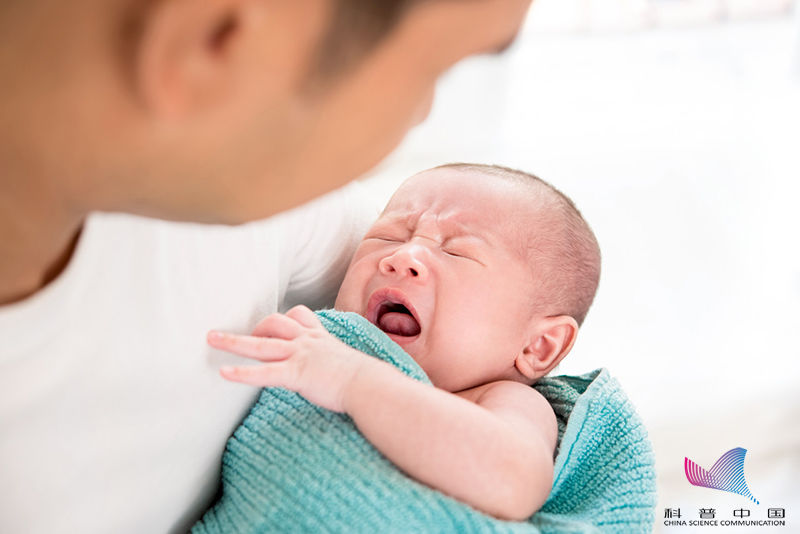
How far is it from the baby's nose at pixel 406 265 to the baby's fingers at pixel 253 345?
228mm

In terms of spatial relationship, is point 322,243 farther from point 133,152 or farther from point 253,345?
point 133,152

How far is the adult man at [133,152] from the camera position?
1.30 feet

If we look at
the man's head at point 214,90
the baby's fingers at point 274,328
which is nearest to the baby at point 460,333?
the baby's fingers at point 274,328

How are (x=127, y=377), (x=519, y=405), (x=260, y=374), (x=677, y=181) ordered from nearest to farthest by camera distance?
(x=127, y=377) < (x=260, y=374) < (x=519, y=405) < (x=677, y=181)

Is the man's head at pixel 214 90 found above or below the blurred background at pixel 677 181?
above

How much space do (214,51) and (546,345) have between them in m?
0.79

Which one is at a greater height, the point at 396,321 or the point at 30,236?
the point at 30,236

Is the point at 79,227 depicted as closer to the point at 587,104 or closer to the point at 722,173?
the point at 722,173

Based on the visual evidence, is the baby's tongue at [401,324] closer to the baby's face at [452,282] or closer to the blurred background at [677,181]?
the baby's face at [452,282]

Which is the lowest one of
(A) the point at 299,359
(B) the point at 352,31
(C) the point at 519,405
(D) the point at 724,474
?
(D) the point at 724,474

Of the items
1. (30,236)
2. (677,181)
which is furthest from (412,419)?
(677,181)

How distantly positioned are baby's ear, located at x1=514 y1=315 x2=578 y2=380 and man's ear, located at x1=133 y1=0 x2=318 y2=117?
736mm

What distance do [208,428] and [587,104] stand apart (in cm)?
162

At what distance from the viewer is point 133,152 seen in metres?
0.42
